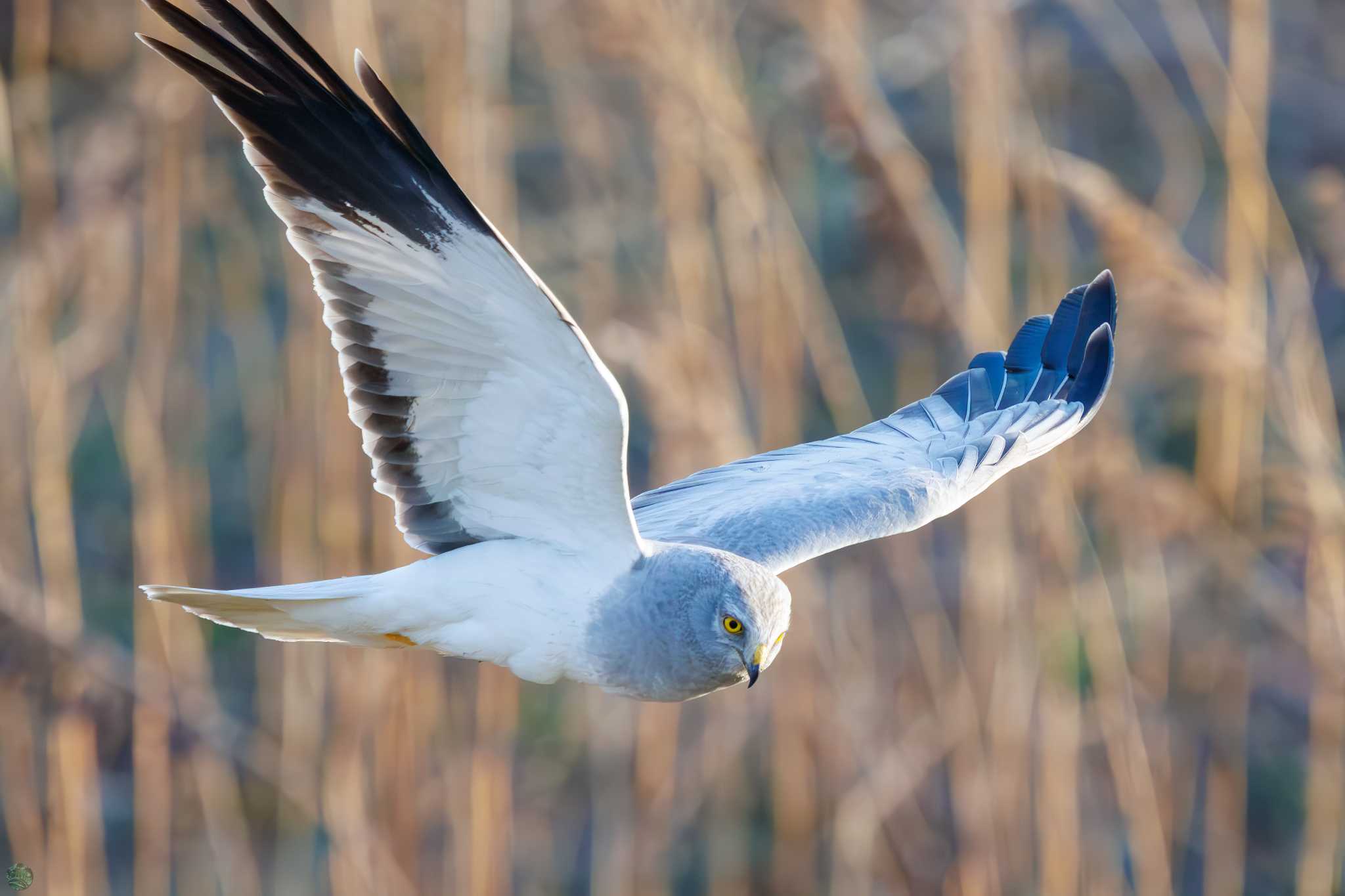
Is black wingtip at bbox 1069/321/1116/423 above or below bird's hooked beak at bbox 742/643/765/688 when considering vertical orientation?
above

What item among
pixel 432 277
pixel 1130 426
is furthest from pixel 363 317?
pixel 1130 426

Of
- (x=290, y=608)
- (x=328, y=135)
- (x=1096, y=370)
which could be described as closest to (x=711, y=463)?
(x=1096, y=370)

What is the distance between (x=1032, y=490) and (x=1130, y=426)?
164 centimetres

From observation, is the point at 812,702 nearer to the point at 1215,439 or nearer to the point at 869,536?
the point at 869,536

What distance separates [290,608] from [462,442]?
38 centimetres

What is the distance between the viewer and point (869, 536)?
279 cm

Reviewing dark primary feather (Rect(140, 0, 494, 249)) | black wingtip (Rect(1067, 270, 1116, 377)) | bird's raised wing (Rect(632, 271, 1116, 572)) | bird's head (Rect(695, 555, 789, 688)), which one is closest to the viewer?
dark primary feather (Rect(140, 0, 494, 249))

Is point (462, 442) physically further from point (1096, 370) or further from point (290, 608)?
point (1096, 370)

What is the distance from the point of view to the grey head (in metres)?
2.25

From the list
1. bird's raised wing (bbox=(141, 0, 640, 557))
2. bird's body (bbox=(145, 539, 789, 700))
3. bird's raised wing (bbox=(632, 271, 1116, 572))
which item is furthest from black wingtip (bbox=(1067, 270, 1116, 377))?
bird's raised wing (bbox=(141, 0, 640, 557))

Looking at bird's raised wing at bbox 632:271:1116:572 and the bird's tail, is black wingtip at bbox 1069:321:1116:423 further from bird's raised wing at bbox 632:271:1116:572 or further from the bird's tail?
the bird's tail

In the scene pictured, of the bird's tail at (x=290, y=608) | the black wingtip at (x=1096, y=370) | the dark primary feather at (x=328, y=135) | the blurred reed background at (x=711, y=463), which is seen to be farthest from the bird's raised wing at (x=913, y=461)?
the dark primary feather at (x=328, y=135)

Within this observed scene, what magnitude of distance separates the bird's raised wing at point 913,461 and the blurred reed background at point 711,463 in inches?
4.9

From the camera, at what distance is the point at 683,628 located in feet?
7.40
